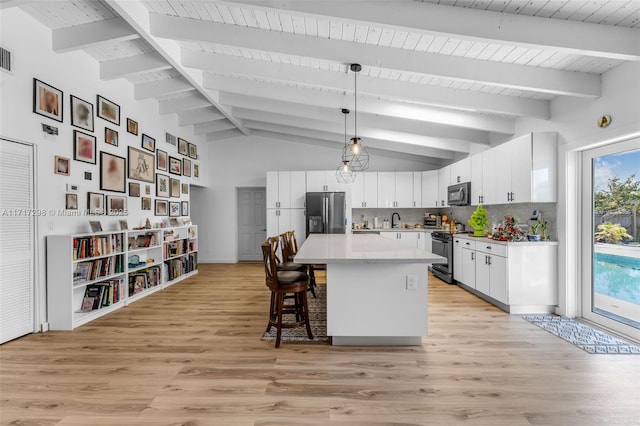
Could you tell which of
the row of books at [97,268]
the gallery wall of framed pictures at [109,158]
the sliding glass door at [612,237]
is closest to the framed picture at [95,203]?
the gallery wall of framed pictures at [109,158]

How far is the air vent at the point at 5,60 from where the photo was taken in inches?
116

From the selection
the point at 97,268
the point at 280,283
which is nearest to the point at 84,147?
the point at 97,268

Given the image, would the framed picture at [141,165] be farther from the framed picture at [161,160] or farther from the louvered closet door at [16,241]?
the louvered closet door at [16,241]

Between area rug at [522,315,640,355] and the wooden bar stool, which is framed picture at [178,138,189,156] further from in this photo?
area rug at [522,315,640,355]

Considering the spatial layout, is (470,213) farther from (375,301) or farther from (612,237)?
(375,301)

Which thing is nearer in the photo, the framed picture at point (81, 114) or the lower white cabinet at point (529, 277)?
the framed picture at point (81, 114)

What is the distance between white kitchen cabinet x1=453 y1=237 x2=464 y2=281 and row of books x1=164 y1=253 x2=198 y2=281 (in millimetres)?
4932

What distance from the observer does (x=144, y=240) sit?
16.5ft

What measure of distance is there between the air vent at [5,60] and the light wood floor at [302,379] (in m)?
2.57

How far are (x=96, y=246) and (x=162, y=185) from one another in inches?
84.0

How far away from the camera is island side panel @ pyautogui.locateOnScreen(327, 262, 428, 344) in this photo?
2875 mm

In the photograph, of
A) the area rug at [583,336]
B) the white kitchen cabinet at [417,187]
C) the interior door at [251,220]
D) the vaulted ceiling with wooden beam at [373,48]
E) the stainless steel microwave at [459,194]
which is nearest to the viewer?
the vaulted ceiling with wooden beam at [373,48]

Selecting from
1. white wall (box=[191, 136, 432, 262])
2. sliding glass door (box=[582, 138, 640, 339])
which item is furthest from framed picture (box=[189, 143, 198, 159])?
sliding glass door (box=[582, 138, 640, 339])

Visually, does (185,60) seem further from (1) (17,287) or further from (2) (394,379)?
(2) (394,379)
